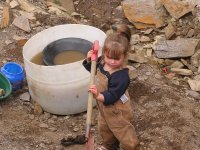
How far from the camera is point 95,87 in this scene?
10.1 feet

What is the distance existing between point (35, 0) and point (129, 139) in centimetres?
302

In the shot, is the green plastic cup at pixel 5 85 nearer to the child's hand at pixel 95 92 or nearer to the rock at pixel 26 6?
the child's hand at pixel 95 92

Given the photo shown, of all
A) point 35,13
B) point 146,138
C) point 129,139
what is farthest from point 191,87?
point 35,13

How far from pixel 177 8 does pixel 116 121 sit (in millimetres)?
2525

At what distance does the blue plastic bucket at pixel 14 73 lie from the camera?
14.1ft

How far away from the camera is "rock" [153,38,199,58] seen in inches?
193

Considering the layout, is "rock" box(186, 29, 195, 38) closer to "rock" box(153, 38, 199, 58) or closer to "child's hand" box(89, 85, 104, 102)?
"rock" box(153, 38, 199, 58)

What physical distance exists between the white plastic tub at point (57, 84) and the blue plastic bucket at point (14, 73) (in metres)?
0.21

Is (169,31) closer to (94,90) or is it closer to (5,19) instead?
(5,19)

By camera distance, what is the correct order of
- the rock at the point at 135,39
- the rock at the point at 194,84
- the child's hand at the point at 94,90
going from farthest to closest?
the rock at the point at 135,39, the rock at the point at 194,84, the child's hand at the point at 94,90

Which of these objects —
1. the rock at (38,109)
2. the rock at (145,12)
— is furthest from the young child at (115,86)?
the rock at (145,12)

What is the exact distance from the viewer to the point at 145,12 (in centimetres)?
559

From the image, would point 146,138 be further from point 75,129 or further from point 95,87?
point 95,87

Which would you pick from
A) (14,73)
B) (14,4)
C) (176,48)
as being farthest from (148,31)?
(14,73)
